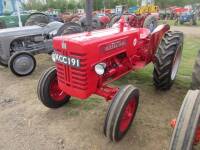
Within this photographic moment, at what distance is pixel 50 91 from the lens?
13.1 feet

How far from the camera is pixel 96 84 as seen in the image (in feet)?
11.2

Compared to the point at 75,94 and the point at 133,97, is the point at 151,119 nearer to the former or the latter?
the point at 133,97

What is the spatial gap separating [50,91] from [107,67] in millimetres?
992

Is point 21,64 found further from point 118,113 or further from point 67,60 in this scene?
point 118,113

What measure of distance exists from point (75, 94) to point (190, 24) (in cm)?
1823

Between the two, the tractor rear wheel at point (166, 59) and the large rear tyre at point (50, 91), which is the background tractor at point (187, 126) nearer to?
the tractor rear wheel at point (166, 59)

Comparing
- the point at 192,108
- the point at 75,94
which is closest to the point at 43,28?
the point at 75,94

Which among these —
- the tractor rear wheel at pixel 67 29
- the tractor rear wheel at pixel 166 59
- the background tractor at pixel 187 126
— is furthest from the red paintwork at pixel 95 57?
the tractor rear wheel at pixel 67 29

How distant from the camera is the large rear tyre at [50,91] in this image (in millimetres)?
3869

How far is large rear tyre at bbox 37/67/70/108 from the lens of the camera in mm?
3869

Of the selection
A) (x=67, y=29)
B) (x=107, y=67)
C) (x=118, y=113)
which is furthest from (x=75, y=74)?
(x=67, y=29)

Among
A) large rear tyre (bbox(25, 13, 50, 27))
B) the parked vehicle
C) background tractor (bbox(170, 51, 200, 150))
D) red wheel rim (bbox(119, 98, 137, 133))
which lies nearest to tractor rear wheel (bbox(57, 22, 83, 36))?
the parked vehicle

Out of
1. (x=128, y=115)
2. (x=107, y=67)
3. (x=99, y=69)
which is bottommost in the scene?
(x=128, y=115)

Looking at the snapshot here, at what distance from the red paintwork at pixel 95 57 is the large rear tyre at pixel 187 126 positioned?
143cm
